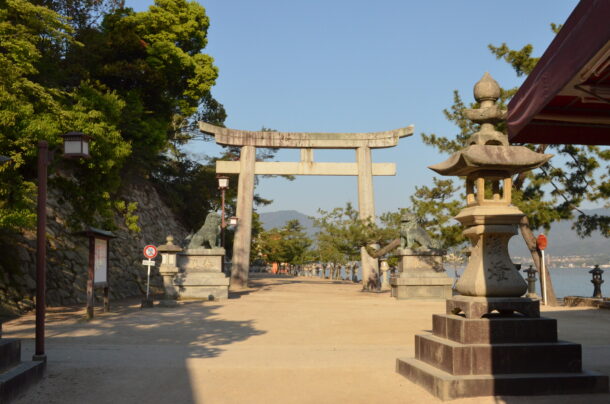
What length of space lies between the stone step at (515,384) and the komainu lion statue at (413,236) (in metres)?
13.0

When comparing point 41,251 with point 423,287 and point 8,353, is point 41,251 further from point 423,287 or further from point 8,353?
point 423,287

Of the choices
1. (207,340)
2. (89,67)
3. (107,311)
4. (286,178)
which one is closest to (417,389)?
(207,340)

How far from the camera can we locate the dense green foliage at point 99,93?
10.3 metres

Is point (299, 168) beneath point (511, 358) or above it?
above

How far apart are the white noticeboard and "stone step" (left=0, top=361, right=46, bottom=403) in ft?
21.7

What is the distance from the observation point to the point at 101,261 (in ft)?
43.8

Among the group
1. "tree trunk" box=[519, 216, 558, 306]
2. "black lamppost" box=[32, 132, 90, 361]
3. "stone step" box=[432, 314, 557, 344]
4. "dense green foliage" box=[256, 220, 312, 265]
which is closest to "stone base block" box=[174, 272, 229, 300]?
"tree trunk" box=[519, 216, 558, 306]

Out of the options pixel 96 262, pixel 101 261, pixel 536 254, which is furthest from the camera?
pixel 536 254

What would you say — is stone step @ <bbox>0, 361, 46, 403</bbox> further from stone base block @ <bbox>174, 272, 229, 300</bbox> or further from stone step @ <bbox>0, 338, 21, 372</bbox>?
stone base block @ <bbox>174, 272, 229, 300</bbox>

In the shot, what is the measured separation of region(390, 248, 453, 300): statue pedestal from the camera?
706 inches

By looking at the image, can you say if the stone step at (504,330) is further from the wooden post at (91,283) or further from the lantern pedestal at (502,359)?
the wooden post at (91,283)

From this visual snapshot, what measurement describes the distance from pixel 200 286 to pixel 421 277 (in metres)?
7.20

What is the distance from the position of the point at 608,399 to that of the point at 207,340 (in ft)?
20.3

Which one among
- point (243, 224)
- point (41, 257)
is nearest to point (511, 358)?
point (41, 257)
